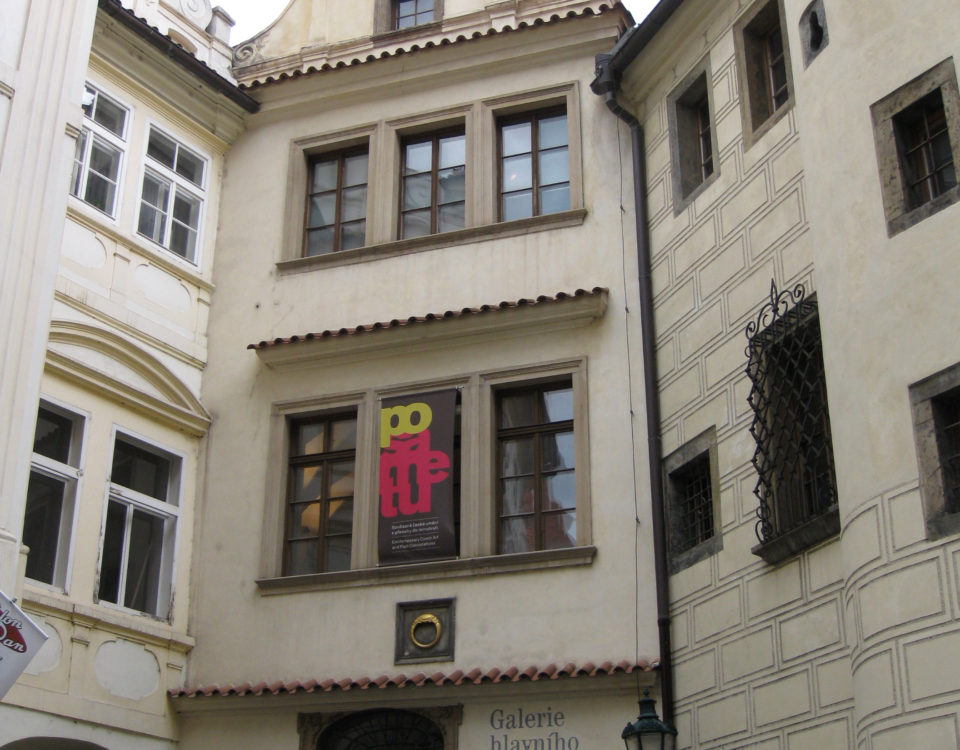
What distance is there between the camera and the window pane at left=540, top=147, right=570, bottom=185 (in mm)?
13992

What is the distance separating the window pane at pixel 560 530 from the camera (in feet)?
40.3

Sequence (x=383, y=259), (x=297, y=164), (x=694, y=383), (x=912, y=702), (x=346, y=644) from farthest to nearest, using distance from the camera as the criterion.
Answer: (x=297, y=164), (x=383, y=259), (x=346, y=644), (x=694, y=383), (x=912, y=702)

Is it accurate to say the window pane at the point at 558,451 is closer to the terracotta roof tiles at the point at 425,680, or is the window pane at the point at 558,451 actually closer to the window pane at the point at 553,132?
the terracotta roof tiles at the point at 425,680

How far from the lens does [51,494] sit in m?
12.2

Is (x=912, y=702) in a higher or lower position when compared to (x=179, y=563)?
lower

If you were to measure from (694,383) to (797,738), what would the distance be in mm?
3232

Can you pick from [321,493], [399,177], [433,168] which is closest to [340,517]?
[321,493]

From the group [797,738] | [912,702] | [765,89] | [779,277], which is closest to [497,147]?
[765,89]

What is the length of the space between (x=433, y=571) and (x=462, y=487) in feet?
2.76

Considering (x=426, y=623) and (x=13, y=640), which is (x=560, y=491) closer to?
(x=426, y=623)

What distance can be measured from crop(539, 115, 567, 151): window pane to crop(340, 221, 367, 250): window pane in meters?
2.08

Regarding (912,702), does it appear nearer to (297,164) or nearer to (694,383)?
(694,383)

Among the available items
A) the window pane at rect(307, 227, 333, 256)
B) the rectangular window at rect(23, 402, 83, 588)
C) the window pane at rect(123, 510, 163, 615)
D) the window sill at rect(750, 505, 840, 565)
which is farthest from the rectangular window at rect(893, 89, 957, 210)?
the window pane at rect(123, 510, 163, 615)

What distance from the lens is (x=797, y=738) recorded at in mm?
9602
